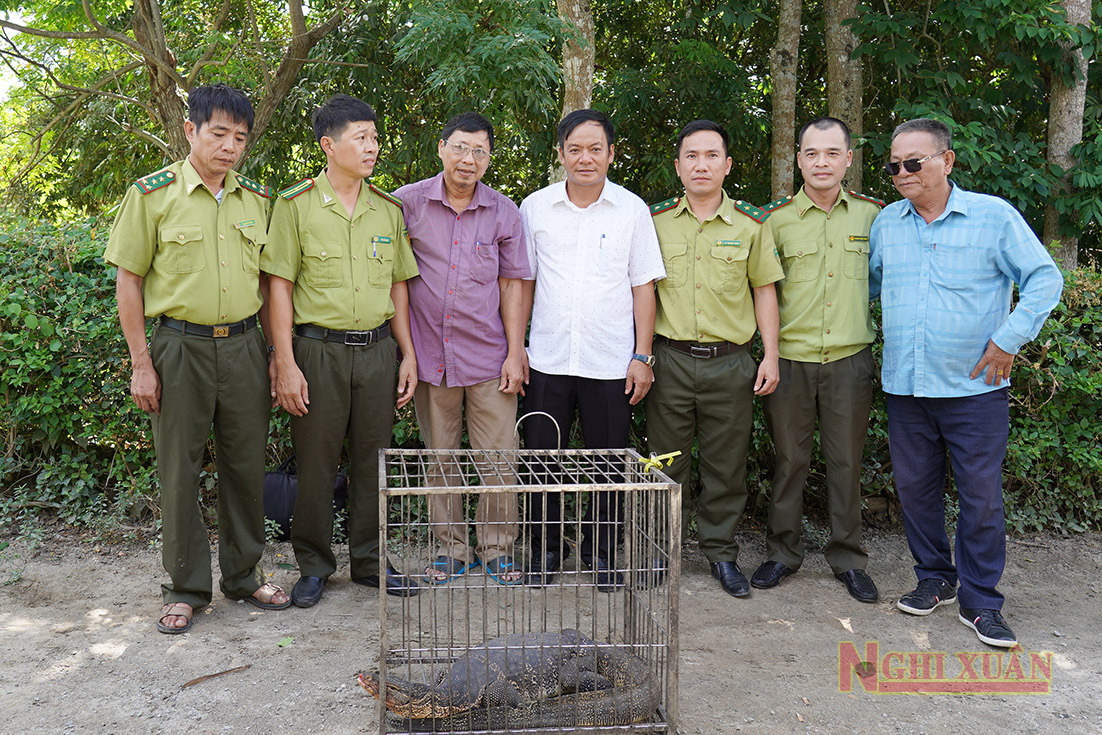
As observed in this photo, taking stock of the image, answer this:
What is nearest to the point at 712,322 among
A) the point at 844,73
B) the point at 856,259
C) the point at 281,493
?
the point at 856,259

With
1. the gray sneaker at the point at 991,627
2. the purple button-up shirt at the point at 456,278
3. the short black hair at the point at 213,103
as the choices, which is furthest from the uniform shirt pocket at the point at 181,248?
the gray sneaker at the point at 991,627

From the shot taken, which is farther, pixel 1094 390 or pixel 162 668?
pixel 1094 390

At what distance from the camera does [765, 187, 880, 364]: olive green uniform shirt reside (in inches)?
145

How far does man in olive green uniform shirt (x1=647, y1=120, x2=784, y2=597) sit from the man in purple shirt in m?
0.67

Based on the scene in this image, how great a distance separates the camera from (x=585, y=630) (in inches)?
133

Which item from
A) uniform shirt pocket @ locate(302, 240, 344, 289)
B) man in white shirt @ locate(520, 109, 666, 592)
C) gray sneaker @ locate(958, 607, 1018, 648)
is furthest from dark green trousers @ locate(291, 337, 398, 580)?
gray sneaker @ locate(958, 607, 1018, 648)

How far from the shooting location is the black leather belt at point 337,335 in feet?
11.1

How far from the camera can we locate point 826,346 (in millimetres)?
3684

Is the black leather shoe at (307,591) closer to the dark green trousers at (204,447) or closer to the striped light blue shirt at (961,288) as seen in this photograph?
the dark green trousers at (204,447)

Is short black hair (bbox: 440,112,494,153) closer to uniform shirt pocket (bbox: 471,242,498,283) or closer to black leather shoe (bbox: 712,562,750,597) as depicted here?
uniform shirt pocket (bbox: 471,242,498,283)

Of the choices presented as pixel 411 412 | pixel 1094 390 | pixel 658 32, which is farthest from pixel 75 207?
pixel 1094 390

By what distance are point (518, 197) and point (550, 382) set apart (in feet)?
17.7

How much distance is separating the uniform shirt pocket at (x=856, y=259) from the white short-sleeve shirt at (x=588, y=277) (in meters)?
0.81

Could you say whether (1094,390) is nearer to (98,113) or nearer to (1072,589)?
(1072,589)
